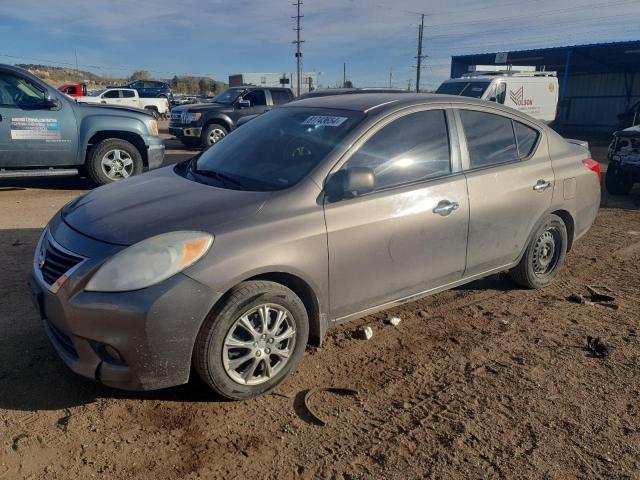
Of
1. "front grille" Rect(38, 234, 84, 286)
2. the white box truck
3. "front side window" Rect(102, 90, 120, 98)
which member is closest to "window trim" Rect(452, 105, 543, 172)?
"front grille" Rect(38, 234, 84, 286)

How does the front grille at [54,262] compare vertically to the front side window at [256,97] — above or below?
below

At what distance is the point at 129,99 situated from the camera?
29.2m

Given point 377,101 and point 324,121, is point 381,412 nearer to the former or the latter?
point 324,121

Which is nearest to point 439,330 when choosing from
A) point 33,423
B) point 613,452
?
point 613,452

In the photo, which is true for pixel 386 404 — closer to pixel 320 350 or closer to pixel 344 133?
pixel 320 350

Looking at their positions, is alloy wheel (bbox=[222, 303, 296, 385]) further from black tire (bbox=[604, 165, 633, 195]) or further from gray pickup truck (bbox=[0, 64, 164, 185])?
black tire (bbox=[604, 165, 633, 195])

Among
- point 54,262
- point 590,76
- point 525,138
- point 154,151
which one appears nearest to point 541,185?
point 525,138

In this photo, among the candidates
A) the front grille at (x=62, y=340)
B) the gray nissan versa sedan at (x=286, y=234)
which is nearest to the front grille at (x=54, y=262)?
the gray nissan versa sedan at (x=286, y=234)

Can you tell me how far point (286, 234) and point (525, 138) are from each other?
2.59m

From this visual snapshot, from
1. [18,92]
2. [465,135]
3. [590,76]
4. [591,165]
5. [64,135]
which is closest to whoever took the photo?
[465,135]

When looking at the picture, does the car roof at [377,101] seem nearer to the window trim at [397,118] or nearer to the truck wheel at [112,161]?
the window trim at [397,118]

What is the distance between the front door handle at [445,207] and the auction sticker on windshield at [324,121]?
889mm

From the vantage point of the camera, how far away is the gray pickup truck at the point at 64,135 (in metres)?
7.76

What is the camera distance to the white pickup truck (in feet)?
91.5
